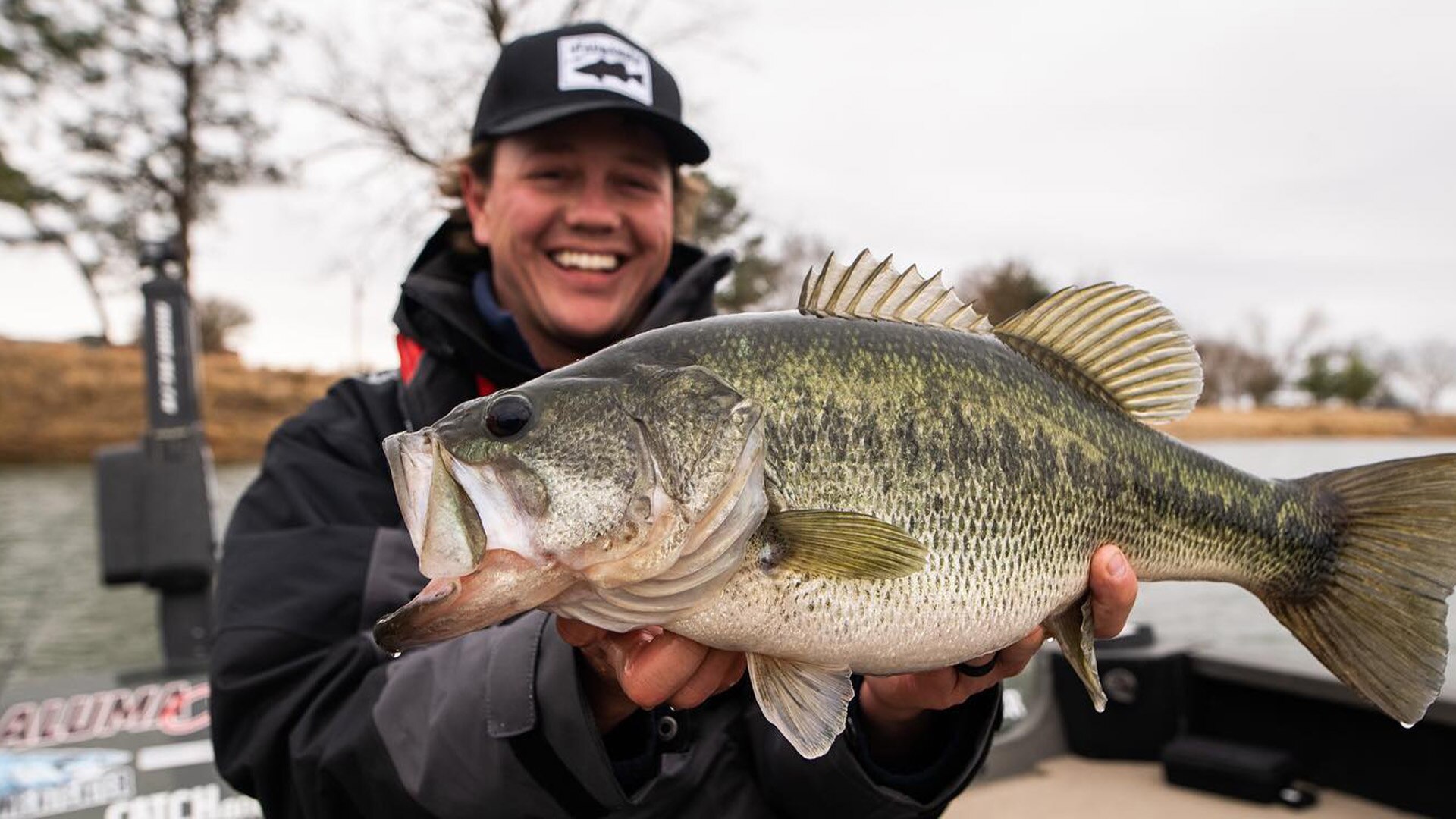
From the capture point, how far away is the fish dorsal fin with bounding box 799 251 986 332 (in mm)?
1745

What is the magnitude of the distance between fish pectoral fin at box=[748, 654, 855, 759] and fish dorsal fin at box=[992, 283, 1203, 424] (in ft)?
2.51

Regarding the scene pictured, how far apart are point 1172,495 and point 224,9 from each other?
20.6 meters

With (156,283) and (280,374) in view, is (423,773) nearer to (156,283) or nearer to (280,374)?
(156,283)

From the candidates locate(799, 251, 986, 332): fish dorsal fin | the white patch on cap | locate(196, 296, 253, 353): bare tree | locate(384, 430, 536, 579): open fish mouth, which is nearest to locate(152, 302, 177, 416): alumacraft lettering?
Result: the white patch on cap

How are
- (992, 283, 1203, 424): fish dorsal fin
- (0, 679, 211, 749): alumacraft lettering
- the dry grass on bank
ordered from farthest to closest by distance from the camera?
the dry grass on bank < (0, 679, 211, 749): alumacraft lettering < (992, 283, 1203, 424): fish dorsal fin

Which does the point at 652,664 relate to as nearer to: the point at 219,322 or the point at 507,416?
the point at 507,416

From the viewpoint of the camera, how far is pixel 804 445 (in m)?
1.54

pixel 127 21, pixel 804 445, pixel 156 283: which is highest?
pixel 127 21

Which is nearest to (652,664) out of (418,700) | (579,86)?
(418,700)

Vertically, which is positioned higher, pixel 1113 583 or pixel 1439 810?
pixel 1113 583

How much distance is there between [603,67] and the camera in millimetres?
2668

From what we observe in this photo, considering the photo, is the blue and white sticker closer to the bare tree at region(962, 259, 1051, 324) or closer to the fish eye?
the fish eye

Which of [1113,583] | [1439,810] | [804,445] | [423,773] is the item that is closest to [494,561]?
[804,445]

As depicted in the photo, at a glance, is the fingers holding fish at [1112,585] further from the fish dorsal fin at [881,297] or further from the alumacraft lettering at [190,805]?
the alumacraft lettering at [190,805]
